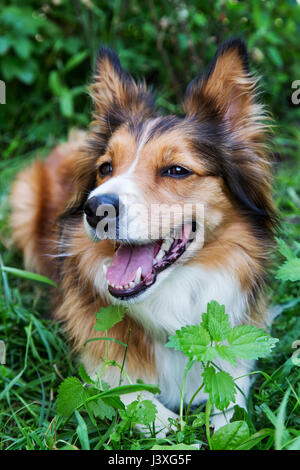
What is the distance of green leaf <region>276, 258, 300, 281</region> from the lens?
2539 millimetres

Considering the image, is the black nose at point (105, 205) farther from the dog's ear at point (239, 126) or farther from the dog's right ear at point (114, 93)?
the dog's right ear at point (114, 93)

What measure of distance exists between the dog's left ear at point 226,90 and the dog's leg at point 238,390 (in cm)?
137

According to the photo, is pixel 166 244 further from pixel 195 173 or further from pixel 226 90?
pixel 226 90

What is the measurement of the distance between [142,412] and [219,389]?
390 mm

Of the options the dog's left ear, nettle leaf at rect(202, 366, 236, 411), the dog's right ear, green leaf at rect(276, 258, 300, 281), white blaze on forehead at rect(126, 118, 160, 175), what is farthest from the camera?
the dog's right ear

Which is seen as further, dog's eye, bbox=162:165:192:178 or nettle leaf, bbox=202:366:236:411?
dog's eye, bbox=162:165:192:178

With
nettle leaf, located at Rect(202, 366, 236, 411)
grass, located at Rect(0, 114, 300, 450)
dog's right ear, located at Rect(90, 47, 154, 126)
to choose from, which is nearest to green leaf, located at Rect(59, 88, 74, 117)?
grass, located at Rect(0, 114, 300, 450)

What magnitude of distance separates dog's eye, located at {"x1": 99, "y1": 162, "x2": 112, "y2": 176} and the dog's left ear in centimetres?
57

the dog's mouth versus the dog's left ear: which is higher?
the dog's left ear

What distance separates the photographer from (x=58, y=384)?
309 cm

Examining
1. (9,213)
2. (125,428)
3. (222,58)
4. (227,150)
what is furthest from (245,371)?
(9,213)

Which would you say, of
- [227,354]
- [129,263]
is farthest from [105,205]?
[227,354]

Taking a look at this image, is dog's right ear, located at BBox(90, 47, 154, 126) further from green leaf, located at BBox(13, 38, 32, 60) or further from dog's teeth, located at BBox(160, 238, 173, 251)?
green leaf, located at BBox(13, 38, 32, 60)
